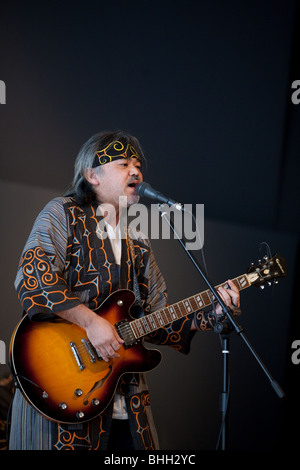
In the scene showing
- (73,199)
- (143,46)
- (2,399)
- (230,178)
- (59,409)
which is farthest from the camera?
(230,178)

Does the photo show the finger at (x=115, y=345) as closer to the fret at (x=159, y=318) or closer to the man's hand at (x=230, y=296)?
the fret at (x=159, y=318)

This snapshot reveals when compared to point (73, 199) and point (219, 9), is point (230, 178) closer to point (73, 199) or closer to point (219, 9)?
point (219, 9)

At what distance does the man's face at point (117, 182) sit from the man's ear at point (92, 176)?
0.05ft

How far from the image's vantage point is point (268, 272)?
2.12 metres

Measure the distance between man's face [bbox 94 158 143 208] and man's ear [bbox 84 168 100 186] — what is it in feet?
0.05

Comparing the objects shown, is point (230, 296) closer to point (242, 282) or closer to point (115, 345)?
point (242, 282)

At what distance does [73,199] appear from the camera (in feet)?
7.21

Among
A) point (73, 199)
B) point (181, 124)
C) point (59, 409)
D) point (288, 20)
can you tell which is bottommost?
point (59, 409)

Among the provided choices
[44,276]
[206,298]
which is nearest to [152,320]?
[206,298]

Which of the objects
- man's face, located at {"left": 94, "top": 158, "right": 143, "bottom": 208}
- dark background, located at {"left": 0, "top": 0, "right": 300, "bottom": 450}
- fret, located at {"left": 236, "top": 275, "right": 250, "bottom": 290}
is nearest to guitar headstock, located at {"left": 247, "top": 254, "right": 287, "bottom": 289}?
fret, located at {"left": 236, "top": 275, "right": 250, "bottom": 290}

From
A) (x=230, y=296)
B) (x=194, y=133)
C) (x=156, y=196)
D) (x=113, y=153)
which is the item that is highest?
(x=194, y=133)

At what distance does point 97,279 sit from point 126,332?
24 cm
